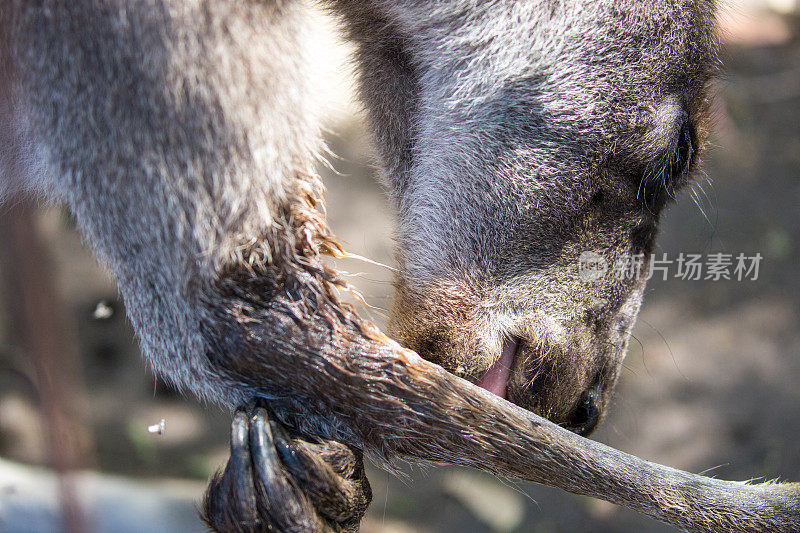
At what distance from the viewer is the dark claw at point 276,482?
1346 mm

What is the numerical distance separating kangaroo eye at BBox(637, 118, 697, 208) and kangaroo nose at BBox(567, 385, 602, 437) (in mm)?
579

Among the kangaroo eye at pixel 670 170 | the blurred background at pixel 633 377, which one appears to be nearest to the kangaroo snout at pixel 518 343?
the kangaroo eye at pixel 670 170

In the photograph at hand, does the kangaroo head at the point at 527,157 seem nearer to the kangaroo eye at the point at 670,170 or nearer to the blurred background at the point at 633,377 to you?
the kangaroo eye at the point at 670,170

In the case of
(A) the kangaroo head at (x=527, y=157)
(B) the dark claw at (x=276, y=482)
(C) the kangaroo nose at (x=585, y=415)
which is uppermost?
(A) the kangaroo head at (x=527, y=157)

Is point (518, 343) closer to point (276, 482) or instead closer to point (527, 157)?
point (527, 157)

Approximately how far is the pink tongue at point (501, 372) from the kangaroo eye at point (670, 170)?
0.55 m

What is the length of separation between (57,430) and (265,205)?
0.75 m

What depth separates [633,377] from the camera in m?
3.84

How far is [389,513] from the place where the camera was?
346 centimetres

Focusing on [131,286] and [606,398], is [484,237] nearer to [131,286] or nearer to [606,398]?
[606,398]

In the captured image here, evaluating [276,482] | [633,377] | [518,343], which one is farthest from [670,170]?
[633,377]

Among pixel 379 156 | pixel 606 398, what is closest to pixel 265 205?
pixel 379 156

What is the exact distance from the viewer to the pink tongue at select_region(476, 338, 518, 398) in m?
1.83

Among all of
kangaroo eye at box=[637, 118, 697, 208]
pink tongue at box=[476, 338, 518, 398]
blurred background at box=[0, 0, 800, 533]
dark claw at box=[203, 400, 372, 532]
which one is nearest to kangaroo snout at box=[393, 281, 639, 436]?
pink tongue at box=[476, 338, 518, 398]
